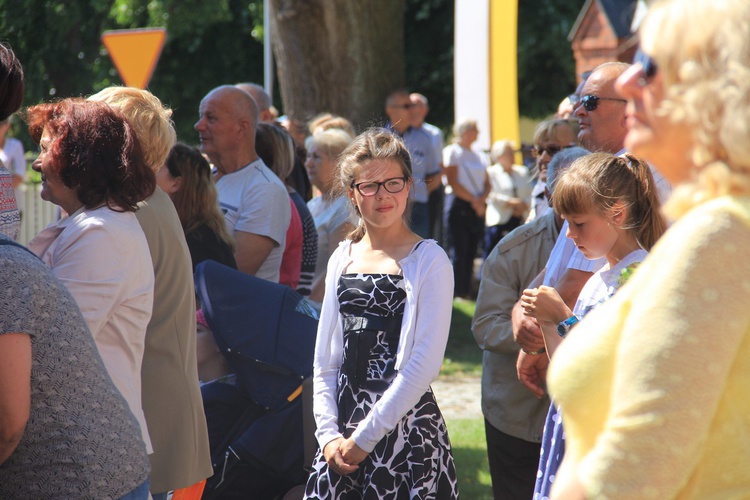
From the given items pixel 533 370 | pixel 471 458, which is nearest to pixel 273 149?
pixel 471 458

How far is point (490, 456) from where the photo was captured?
3.82m

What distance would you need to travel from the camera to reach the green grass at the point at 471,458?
5148 mm

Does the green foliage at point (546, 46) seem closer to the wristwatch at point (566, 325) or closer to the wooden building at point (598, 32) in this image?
the wooden building at point (598, 32)

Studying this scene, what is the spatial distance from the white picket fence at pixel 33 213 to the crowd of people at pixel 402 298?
11.4 metres

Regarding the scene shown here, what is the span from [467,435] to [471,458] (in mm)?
526

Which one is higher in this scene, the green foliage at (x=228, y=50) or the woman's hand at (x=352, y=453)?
the woman's hand at (x=352, y=453)

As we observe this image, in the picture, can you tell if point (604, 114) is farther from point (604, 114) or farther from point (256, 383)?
point (256, 383)

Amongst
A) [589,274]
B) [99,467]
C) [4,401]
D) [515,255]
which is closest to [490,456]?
[515,255]

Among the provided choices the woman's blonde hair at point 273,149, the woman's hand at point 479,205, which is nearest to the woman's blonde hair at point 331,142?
the woman's blonde hair at point 273,149

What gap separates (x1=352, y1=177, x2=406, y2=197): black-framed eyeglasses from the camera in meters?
3.33

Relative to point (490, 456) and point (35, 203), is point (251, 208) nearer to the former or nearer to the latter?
point (490, 456)

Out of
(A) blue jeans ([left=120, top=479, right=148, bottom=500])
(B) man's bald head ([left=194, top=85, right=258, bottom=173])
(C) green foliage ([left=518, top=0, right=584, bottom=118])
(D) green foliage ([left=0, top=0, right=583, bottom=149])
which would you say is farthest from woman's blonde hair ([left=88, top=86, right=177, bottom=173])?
(C) green foliage ([left=518, top=0, right=584, bottom=118])

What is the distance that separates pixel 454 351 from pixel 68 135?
21.9 ft

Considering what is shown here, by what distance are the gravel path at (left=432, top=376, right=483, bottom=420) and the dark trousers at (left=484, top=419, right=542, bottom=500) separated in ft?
9.90
